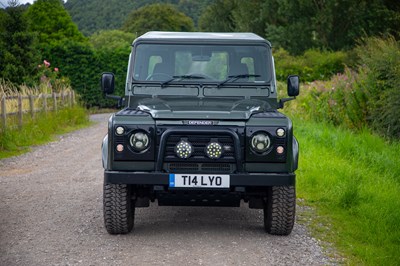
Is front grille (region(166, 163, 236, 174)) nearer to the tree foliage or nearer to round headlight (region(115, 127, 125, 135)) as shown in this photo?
round headlight (region(115, 127, 125, 135))

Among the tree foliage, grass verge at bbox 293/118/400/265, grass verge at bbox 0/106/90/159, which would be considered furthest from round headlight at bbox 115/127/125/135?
A: the tree foliage

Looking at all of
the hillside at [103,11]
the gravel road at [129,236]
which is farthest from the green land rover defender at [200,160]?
the hillside at [103,11]

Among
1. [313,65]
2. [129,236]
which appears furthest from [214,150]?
[313,65]

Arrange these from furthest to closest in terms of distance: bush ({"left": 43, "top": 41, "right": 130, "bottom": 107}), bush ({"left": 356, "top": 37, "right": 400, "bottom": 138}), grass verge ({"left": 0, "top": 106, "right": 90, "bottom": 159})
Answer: bush ({"left": 43, "top": 41, "right": 130, "bottom": 107})
grass verge ({"left": 0, "top": 106, "right": 90, "bottom": 159})
bush ({"left": 356, "top": 37, "right": 400, "bottom": 138})

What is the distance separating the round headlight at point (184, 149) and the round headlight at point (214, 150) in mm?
172

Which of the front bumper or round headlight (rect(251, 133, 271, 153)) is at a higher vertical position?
round headlight (rect(251, 133, 271, 153))

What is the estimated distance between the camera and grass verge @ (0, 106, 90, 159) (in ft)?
49.8

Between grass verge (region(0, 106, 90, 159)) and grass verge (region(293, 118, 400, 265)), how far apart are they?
6.60 m

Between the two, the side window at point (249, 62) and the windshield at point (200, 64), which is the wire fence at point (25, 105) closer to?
the windshield at point (200, 64)

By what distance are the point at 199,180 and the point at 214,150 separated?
321 mm

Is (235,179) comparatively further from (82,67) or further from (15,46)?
(82,67)

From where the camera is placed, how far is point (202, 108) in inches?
269

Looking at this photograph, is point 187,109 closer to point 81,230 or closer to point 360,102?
point 81,230

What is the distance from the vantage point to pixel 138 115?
6.49 metres
